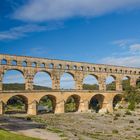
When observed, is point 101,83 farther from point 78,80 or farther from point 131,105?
point 131,105

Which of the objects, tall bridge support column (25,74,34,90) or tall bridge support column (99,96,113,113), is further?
tall bridge support column (99,96,113,113)

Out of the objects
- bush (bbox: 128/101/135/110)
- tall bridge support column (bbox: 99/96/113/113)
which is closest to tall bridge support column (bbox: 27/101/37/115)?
tall bridge support column (bbox: 99/96/113/113)

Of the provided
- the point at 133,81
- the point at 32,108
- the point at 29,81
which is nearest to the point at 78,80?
the point at 29,81

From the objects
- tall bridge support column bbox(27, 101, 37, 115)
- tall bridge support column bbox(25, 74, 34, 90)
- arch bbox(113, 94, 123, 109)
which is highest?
tall bridge support column bbox(25, 74, 34, 90)

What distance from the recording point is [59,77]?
7325 centimetres

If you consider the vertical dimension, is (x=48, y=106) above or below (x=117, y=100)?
below

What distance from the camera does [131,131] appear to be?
131 ft

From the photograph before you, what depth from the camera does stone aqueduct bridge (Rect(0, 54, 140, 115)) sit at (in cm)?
6531

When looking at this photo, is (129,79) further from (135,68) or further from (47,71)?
(47,71)

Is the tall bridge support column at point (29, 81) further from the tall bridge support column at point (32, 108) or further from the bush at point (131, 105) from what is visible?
the bush at point (131, 105)

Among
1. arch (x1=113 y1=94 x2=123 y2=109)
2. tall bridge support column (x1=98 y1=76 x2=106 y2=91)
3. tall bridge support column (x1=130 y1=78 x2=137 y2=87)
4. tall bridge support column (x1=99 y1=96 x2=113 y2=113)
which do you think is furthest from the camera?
tall bridge support column (x1=130 y1=78 x2=137 y2=87)

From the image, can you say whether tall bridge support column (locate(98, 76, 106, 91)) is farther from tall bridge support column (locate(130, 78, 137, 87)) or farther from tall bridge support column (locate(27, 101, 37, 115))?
tall bridge support column (locate(27, 101, 37, 115))

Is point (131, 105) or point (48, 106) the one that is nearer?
point (131, 105)

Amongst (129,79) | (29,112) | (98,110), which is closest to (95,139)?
(29,112)
